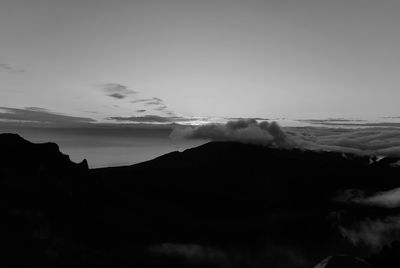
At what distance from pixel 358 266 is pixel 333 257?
11884 mm

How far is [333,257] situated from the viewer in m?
194

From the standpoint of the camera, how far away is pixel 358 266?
189m
